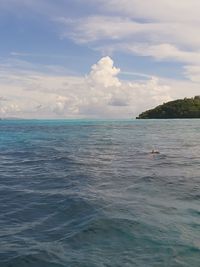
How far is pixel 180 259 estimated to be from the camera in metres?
12.2

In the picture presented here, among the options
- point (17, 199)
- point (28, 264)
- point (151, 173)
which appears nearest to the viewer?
point (28, 264)

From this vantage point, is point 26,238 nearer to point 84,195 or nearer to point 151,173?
point 84,195

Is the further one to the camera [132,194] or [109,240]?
[132,194]

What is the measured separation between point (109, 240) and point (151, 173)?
14711mm

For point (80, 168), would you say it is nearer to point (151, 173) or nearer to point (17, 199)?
point (151, 173)

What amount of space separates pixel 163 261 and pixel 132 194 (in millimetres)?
9102

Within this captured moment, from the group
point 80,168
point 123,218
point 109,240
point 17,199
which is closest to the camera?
point 109,240

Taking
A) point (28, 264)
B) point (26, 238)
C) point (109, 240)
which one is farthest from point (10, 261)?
point (109, 240)

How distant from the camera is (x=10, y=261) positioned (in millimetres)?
12070

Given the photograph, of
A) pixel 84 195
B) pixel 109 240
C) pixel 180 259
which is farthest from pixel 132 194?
pixel 180 259

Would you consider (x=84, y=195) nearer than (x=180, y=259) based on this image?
No

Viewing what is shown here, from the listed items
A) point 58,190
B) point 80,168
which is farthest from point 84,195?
point 80,168

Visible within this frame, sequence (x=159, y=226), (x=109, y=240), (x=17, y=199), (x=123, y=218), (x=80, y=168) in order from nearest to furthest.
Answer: (x=109, y=240)
(x=159, y=226)
(x=123, y=218)
(x=17, y=199)
(x=80, y=168)

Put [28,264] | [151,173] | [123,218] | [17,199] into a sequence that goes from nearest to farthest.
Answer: [28,264], [123,218], [17,199], [151,173]
